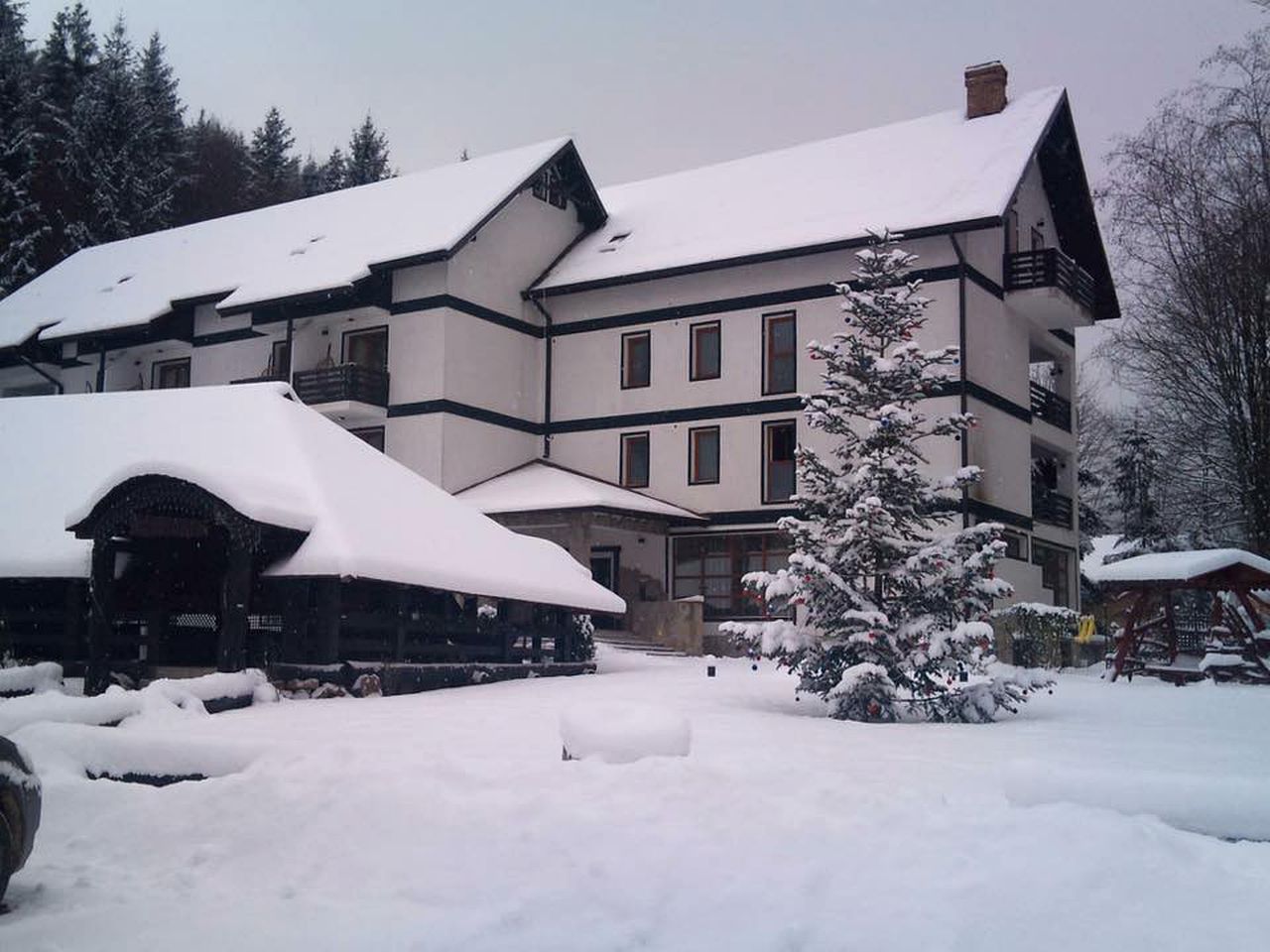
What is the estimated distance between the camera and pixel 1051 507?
34.1 metres

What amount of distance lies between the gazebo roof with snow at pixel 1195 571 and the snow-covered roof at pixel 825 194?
964 centimetres

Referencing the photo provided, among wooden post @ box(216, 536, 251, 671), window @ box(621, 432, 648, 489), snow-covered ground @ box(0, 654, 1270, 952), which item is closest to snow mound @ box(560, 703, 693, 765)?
snow-covered ground @ box(0, 654, 1270, 952)

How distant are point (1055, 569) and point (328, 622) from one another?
23.8 m

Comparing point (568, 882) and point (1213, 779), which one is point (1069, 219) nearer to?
point (1213, 779)

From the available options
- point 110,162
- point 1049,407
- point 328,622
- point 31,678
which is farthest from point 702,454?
point 110,162

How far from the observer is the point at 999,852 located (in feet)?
24.0

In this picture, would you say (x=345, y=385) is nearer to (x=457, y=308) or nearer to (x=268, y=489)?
(x=457, y=308)

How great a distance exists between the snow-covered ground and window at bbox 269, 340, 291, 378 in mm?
23993

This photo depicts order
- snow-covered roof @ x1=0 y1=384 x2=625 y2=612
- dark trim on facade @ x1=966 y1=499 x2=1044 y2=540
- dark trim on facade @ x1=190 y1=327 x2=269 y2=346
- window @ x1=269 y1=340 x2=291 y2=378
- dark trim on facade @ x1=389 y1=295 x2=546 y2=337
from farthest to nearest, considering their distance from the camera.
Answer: dark trim on facade @ x1=190 y1=327 x2=269 y2=346
window @ x1=269 y1=340 x2=291 y2=378
dark trim on facade @ x1=389 y1=295 x2=546 y2=337
dark trim on facade @ x1=966 y1=499 x2=1044 y2=540
snow-covered roof @ x1=0 y1=384 x2=625 y2=612

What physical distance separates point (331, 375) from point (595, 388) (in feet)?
22.1

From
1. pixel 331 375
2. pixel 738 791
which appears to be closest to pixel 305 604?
pixel 738 791

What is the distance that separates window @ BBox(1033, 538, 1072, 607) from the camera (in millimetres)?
33781

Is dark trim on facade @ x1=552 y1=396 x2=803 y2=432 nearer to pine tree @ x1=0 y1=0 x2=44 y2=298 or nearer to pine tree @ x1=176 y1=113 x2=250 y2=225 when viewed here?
pine tree @ x1=0 y1=0 x2=44 y2=298

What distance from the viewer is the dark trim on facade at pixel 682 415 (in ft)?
102
